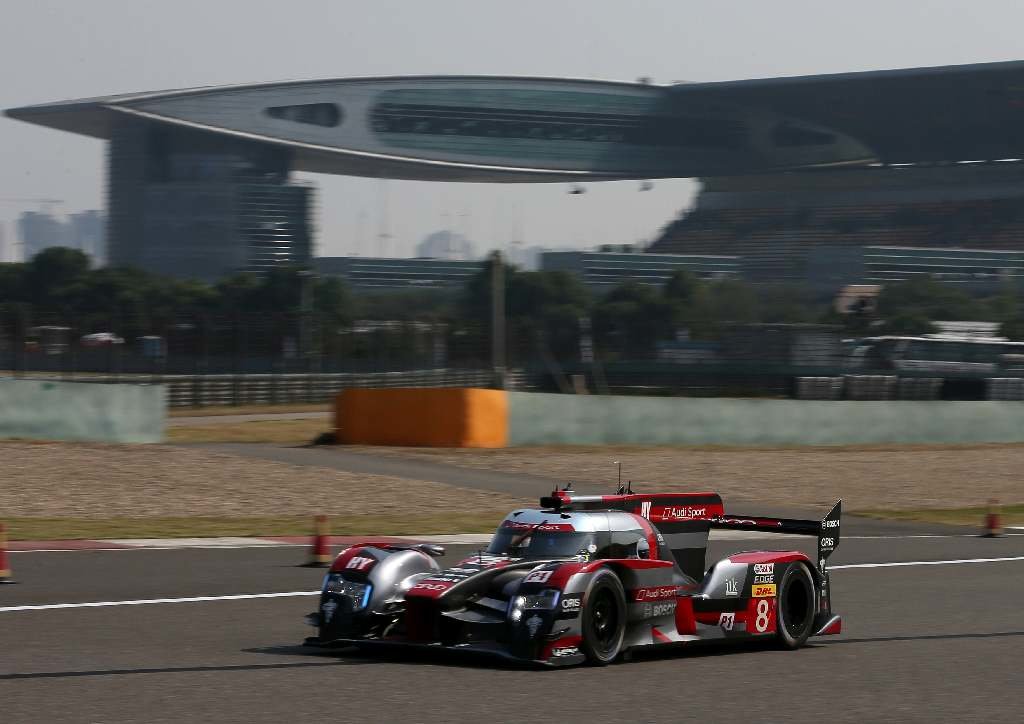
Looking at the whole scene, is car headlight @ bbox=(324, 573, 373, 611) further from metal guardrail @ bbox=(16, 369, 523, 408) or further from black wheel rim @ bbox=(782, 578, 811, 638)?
metal guardrail @ bbox=(16, 369, 523, 408)

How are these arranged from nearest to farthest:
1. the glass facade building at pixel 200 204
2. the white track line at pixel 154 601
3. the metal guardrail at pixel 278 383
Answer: the white track line at pixel 154 601 < the metal guardrail at pixel 278 383 < the glass facade building at pixel 200 204

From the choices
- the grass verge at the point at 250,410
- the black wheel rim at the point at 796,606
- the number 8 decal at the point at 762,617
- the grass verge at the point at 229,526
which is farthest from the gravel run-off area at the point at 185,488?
the grass verge at the point at 250,410

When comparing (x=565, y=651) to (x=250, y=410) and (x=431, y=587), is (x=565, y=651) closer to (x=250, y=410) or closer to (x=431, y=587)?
(x=431, y=587)

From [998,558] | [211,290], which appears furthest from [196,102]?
[998,558]

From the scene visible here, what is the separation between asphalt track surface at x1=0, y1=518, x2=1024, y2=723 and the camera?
23.0 feet

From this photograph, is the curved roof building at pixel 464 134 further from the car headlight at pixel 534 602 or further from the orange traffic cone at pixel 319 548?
the car headlight at pixel 534 602

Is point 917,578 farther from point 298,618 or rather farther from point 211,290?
point 211,290

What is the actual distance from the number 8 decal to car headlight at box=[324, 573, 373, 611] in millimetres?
2633

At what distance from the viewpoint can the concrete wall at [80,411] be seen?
2661cm

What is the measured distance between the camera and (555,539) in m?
9.11

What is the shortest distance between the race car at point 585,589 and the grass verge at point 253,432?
2348 centimetres

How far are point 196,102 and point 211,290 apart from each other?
4135 centimetres

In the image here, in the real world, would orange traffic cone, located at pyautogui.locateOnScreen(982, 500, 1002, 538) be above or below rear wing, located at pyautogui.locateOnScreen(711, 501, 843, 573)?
below

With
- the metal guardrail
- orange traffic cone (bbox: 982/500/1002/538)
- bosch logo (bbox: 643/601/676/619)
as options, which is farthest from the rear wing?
the metal guardrail
